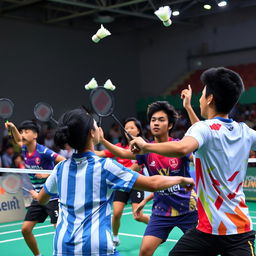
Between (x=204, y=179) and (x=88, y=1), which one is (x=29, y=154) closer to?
(x=204, y=179)

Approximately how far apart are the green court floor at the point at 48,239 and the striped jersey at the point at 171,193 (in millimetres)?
1879

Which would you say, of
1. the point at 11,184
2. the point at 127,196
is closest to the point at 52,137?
A: the point at 127,196

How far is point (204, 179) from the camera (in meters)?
2.94

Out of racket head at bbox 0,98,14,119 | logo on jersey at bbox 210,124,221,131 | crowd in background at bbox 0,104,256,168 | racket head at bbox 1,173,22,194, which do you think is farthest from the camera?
Result: crowd in background at bbox 0,104,256,168

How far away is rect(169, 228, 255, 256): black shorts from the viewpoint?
113 inches


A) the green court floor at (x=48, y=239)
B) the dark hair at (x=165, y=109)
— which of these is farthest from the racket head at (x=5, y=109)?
the dark hair at (x=165, y=109)

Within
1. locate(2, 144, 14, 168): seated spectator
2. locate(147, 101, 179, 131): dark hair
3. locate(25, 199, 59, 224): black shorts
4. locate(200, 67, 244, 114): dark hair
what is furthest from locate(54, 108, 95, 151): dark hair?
locate(2, 144, 14, 168): seated spectator

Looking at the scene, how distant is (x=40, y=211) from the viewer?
18.7 ft

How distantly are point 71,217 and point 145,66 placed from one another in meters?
20.3

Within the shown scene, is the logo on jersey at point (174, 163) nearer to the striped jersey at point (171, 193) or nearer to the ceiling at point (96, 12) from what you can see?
the striped jersey at point (171, 193)

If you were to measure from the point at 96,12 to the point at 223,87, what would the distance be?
16.6 m

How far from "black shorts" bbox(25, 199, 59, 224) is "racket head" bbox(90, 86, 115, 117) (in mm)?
2087

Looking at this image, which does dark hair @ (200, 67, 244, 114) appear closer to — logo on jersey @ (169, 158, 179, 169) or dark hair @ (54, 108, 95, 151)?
dark hair @ (54, 108, 95, 151)

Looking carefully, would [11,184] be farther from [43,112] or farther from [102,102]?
[102,102]
